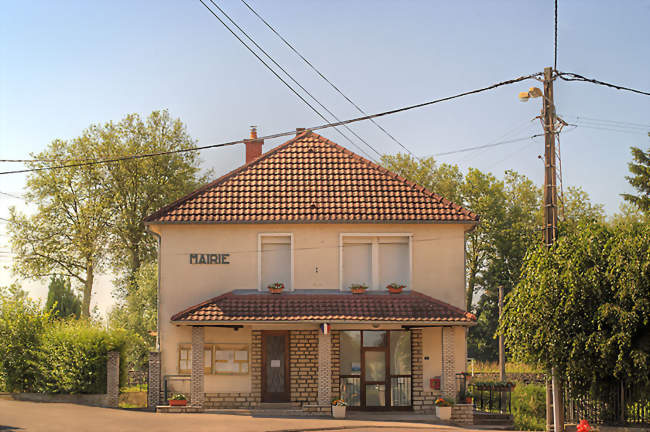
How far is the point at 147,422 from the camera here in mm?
20656

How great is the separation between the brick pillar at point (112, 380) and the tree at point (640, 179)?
28.8 metres

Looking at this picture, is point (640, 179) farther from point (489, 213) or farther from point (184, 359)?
point (184, 359)

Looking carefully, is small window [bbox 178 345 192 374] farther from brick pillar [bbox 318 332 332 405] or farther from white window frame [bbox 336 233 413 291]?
white window frame [bbox 336 233 413 291]

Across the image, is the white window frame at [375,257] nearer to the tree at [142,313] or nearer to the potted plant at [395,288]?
the potted plant at [395,288]

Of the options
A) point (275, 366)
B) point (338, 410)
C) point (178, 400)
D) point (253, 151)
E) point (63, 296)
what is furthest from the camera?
point (63, 296)

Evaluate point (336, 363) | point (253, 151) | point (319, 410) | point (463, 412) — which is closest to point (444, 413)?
point (463, 412)

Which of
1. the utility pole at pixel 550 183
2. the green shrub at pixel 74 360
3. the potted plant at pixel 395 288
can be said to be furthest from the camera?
the potted plant at pixel 395 288

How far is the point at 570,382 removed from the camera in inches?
754

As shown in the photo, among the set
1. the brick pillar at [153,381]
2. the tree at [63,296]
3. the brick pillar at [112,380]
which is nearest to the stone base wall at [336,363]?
the brick pillar at [153,381]

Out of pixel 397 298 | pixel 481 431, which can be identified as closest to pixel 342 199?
pixel 397 298

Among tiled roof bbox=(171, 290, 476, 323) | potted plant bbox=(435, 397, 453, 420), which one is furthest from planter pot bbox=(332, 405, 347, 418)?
potted plant bbox=(435, 397, 453, 420)

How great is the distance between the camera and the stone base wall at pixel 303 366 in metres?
25.7

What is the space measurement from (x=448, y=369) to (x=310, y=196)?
7.36 metres

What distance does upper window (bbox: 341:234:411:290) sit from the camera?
2650cm
